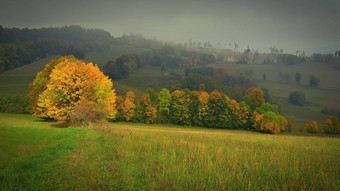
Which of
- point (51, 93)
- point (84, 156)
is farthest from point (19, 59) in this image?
point (84, 156)

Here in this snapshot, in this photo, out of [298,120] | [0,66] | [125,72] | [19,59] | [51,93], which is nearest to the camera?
[51,93]

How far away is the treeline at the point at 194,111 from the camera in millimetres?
72419

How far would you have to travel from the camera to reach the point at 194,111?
78750 mm

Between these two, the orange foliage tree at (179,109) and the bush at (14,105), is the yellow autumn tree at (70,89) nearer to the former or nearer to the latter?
the bush at (14,105)

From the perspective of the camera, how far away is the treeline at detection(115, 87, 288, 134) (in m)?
72.4

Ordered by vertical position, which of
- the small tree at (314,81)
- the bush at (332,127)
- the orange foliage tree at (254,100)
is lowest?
the bush at (332,127)

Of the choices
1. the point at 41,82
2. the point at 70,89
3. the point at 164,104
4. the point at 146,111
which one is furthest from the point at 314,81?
the point at 41,82

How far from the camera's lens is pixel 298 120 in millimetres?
116500

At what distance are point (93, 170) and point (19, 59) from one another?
183m

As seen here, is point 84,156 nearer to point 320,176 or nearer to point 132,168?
point 132,168

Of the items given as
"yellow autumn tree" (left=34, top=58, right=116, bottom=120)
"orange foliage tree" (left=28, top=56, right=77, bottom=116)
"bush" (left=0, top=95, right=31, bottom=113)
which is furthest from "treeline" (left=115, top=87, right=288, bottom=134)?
"yellow autumn tree" (left=34, top=58, right=116, bottom=120)

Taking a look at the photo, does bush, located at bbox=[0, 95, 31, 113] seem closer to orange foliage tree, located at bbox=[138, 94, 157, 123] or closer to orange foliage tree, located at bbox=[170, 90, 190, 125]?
orange foliage tree, located at bbox=[138, 94, 157, 123]

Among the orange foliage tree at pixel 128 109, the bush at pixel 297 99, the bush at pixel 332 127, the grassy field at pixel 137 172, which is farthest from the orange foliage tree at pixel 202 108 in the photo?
the bush at pixel 297 99

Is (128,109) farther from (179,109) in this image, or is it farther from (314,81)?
(314,81)
